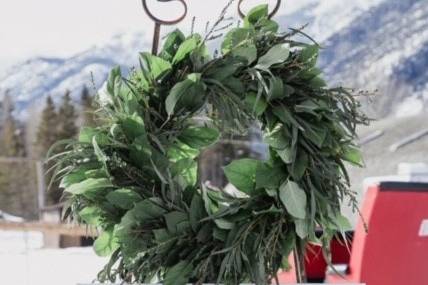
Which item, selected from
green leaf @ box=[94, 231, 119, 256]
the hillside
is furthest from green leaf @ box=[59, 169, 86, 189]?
the hillside

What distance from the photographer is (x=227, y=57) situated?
131 centimetres

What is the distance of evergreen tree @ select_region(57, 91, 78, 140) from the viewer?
13.4 m

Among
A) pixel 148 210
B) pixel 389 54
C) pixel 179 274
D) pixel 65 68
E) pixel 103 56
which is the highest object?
pixel 103 56

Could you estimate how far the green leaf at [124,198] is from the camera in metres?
1.28

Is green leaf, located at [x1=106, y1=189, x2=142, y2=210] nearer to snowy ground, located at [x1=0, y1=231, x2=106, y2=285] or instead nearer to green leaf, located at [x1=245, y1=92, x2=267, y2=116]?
green leaf, located at [x1=245, y1=92, x2=267, y2=116]

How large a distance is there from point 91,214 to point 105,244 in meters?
0.06

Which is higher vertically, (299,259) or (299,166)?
(299,166)

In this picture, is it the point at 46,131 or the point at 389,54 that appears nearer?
the point at 46,131

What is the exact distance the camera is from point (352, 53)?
21094mm

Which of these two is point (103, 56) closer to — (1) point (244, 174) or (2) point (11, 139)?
(2) point (11, 139)

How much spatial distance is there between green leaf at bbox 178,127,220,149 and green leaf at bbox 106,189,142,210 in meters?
0.15

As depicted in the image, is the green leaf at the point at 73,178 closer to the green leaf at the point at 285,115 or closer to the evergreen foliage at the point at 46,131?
the green leaf at the point at 285,115

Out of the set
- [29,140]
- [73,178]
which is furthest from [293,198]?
[29,140]

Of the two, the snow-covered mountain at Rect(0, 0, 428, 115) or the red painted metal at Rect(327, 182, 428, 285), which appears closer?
the red painted metal at Rect(327, 182, 428, 285)
